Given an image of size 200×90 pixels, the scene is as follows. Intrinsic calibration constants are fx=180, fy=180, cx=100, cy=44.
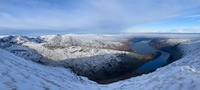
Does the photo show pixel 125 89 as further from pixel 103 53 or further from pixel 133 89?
pixel 103 53

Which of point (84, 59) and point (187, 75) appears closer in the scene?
point (187, 75)

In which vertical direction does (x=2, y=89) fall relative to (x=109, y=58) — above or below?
above

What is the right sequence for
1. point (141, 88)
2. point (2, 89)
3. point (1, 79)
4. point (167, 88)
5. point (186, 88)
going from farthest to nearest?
point (141, 88)
point (167, 88)
point (186, 88)
point (1, 79)
point (2, 89)

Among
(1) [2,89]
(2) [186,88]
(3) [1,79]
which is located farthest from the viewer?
(2) [186,88]

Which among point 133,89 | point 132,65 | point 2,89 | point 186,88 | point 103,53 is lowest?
point 132,65

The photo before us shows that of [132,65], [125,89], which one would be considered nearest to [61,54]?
[132,65]

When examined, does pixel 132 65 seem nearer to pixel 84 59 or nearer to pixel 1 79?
pixel 84 59

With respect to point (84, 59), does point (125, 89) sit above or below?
above

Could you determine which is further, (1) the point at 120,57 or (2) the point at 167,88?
(1) the point at 120,57

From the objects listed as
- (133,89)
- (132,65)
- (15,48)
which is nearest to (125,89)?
(133,89)
